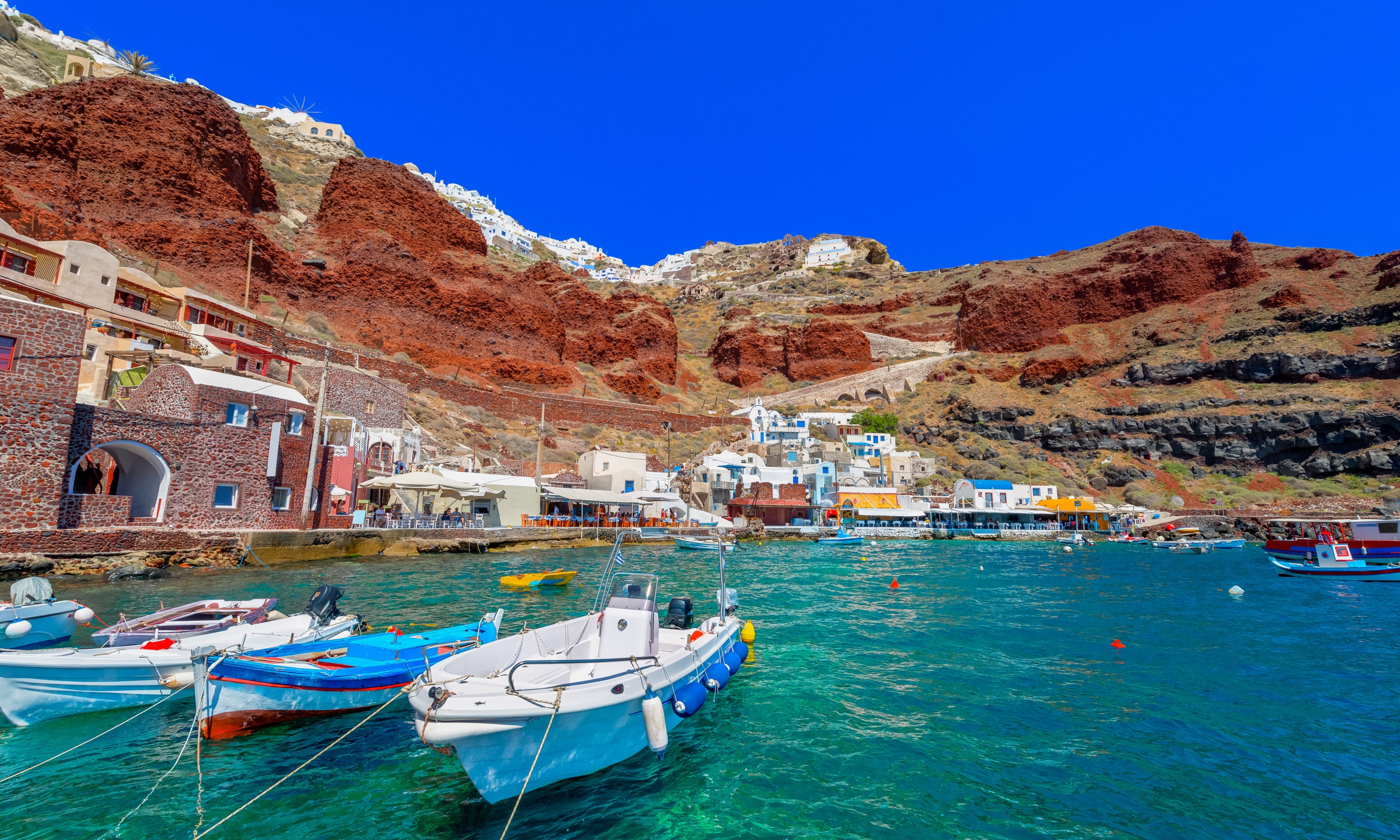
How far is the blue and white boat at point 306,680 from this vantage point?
26.6ft

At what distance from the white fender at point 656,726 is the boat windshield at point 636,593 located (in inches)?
72.1

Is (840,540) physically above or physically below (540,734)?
below

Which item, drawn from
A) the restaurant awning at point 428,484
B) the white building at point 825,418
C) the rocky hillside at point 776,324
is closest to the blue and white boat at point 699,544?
the restaurant awning at point 428,484

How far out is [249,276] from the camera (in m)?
47.4

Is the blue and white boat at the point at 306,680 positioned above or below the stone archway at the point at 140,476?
below

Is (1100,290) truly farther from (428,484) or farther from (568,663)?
(568,663)

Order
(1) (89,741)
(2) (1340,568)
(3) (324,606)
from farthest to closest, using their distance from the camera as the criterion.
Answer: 1. (2) (1340,568)
2. (3) (324,606)
3. (1) (89,741)

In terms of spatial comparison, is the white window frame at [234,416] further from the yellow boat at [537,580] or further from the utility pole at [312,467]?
the yellow boat at [537,580]

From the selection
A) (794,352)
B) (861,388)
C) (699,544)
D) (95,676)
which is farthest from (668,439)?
(95,676)

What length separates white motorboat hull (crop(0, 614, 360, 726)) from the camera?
27.0ft

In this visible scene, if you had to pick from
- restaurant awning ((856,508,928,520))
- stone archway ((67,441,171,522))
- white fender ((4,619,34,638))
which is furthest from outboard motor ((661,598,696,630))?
restaurant awning ((856,508,928,520))

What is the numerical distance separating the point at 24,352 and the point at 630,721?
71.3 ft

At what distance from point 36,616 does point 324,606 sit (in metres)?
4.05

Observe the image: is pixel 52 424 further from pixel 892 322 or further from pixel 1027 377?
pixel 892 322
